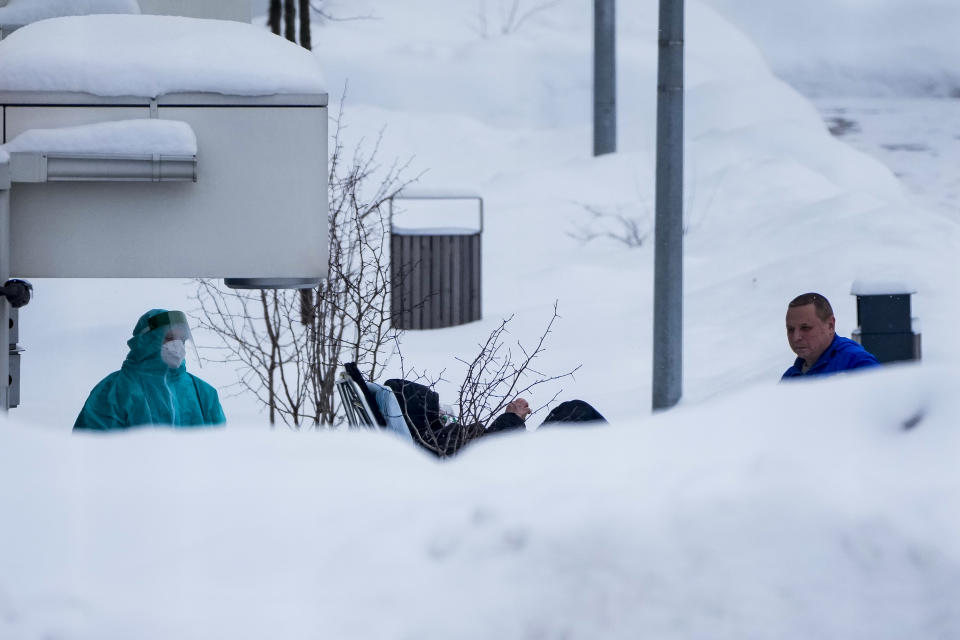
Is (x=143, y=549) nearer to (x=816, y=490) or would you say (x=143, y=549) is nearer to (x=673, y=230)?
(x=816, y=490)

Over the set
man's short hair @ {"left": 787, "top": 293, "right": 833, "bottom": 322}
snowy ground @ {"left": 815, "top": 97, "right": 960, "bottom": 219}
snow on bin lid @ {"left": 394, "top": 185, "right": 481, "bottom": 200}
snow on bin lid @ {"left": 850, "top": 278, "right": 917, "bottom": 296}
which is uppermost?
snowy ground @ {"left": 815, "top": 97, "right": 960, "bottom": 219}

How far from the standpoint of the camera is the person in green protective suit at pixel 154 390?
500cm

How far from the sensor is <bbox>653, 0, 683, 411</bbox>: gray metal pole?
27.4 ft

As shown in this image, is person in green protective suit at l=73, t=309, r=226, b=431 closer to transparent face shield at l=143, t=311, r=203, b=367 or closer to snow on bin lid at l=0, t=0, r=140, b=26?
transparent face shield at l=143, t=311, r=203, b=367

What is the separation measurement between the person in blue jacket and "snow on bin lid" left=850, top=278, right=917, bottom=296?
7.46 ft

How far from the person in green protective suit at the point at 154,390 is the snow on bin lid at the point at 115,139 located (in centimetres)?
77

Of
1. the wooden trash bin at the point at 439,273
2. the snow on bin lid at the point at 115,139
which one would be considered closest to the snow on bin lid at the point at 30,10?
the snow on bin lid at the point at 115,139

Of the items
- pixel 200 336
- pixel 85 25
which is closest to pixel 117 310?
pixel 200 336

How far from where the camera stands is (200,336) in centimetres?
1380

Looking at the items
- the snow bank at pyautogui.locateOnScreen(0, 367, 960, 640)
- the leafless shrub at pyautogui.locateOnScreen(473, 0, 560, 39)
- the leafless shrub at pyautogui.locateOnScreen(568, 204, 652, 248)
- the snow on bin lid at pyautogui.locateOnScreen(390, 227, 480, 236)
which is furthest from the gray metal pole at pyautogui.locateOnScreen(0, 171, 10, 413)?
the leafless shrub at pyautogui.locateOnScreen(473, 0, 560, 39)

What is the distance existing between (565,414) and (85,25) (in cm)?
256

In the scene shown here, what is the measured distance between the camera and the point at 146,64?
4.83 meters

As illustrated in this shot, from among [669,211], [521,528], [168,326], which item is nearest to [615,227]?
[669,211]

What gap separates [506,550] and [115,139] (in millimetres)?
3240
